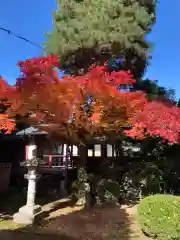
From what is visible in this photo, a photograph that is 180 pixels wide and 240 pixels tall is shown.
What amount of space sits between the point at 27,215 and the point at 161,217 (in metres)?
5.29

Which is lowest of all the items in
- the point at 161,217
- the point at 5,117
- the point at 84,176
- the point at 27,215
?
the point at 27,215

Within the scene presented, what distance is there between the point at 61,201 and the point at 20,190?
3.19 meters

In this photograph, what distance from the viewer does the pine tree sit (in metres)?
14.5

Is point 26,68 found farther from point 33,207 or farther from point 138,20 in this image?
point 138,20

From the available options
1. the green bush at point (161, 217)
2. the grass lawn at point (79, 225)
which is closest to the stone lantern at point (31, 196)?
the grass lawn at point (79, 225)

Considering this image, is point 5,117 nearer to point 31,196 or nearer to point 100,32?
point 31,196

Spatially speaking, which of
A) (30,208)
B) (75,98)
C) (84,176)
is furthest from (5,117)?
(84,176)

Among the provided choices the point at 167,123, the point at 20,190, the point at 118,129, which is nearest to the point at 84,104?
the point at 118,129

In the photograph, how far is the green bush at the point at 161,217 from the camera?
804 cm

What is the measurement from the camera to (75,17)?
15438mm

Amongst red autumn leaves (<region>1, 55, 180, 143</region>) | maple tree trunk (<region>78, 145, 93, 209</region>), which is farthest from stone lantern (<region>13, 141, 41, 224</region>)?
maple tree trunk (<region>78, 145, 93, 209</region>)

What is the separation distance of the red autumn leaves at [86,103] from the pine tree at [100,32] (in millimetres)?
4273

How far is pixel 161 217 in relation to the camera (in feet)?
27.0

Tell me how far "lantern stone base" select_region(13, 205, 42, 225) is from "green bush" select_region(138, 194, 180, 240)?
4.44 metres
